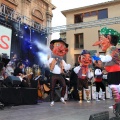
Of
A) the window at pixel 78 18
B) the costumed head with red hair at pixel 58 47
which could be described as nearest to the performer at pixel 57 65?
the costumed head with red hair at pixel 58 47

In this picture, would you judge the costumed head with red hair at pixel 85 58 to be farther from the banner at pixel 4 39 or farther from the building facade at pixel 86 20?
the building facade at pixel 86 20

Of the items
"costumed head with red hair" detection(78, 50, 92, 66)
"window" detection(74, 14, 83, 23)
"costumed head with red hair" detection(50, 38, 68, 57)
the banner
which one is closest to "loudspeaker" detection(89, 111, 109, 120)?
"costumed head with red hair" detection(50, 38, 68, 57)

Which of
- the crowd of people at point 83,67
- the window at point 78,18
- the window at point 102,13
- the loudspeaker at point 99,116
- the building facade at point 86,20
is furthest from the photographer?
the window at point 78,18

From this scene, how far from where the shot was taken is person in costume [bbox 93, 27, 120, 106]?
4.65 metres

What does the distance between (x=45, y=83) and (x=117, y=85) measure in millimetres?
4499

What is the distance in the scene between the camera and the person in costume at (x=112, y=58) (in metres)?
4.65

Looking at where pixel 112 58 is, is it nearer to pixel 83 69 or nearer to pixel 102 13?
pixel 83 69

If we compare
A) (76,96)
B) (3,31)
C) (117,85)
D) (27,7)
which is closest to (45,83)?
(76,96)

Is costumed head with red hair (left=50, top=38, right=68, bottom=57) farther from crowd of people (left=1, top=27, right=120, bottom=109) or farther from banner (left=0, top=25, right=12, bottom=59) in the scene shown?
banner (left=0, top=25, right=12, bottom=59)

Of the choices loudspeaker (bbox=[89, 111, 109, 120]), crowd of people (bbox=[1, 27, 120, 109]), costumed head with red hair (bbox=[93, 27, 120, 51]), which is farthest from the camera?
costumed head with red hair (bbox=[93, 27, 120, 51])

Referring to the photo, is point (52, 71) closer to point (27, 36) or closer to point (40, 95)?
point (40, 95)

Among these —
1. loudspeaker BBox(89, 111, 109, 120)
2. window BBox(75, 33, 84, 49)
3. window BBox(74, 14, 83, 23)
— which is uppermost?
window BBox(74, 14, 83, 23)

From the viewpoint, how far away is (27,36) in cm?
1162

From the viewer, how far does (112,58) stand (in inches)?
190
